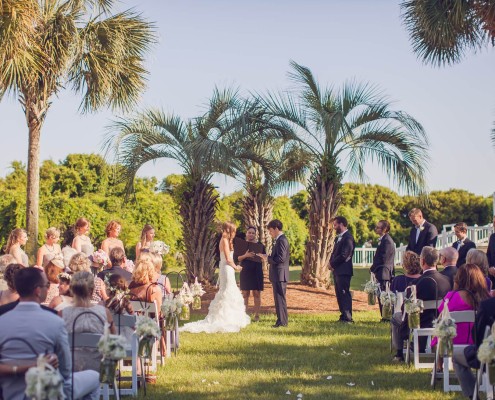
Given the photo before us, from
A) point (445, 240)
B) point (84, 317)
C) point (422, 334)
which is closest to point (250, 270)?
point (422, 334)

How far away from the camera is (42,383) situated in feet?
16.4

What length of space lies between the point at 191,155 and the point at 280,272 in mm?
6060

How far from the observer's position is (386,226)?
579 inches

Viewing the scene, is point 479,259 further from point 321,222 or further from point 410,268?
point 321,222

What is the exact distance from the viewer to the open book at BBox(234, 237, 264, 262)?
15.1 meters

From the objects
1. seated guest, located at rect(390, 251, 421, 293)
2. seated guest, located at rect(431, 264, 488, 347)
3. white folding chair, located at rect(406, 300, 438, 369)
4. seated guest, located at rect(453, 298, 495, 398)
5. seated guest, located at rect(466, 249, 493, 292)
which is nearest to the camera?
seated guest, located at rect(453, 298, 495, 398)

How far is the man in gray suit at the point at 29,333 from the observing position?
18.6 ft

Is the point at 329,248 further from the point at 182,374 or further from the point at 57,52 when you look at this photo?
the point at 182,374

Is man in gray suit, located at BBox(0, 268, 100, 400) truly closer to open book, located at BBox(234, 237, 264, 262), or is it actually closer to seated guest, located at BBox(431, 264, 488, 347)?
seated guest, located at BBox(431, 264, 488, 347)

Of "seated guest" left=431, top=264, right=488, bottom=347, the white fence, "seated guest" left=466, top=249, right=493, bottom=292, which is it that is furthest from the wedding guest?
the white fence

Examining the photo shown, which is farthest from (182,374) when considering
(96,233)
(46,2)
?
(96,233)

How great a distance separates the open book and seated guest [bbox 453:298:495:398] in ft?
25.2

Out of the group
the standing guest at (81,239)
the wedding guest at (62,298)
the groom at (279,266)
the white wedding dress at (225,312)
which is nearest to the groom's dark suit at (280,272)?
the groom at (279,266)

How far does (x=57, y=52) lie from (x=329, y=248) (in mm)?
7948
